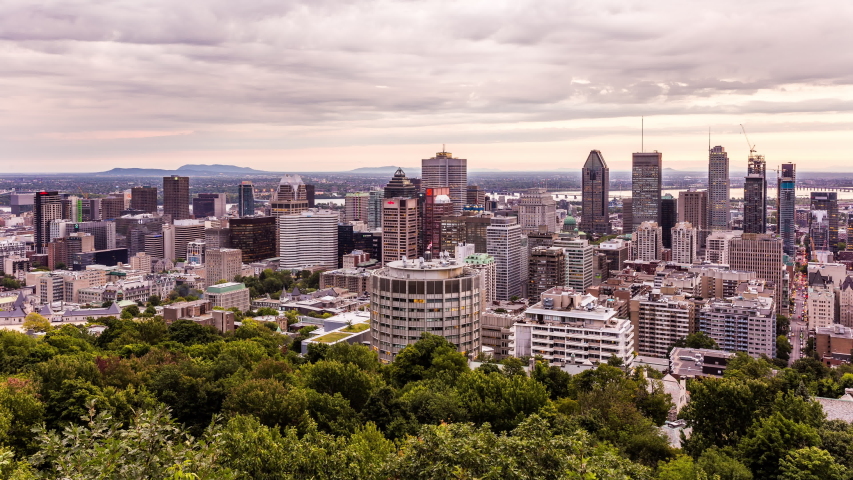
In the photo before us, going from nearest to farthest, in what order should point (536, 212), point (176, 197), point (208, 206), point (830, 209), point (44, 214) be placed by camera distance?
point (44, 214), point (830, 209), point (536, 212), point (176, 197), point (208, 206)

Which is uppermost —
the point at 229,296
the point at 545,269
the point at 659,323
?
the point at 545,269

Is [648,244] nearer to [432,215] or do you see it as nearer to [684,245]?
[684,245]

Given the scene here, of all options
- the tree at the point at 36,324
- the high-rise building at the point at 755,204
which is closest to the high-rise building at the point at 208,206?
the high-rise building at the point at 755,204

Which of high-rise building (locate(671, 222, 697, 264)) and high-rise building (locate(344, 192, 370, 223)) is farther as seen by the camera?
high-rise building (locate(344, 192, 370, 223))

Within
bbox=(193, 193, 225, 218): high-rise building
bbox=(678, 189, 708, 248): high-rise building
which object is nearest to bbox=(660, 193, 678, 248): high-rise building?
bbox=(678, 189, 708, 248): high-rise building

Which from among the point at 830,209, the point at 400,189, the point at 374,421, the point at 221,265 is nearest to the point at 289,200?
the point at 400,189

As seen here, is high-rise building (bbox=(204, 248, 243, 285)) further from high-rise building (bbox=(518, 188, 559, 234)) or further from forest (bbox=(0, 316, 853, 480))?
forest (bbox=(0, 316, 853, 480))

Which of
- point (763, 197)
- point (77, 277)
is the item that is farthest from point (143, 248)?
point (763, 197)
